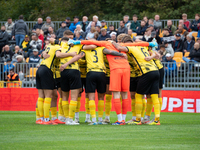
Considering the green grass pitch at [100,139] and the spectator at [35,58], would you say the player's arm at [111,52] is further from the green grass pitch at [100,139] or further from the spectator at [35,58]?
the spectator at [35,58]

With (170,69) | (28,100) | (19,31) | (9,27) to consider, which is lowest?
(28,100)

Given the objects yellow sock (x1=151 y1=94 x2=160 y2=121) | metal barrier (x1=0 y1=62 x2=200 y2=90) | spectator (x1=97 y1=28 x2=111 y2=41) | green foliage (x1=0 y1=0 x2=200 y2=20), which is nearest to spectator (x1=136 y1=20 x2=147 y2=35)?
spectator (x1=97 y1=28 x2=111 y2=41)

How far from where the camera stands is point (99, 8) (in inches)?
1337

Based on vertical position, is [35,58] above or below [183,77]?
above

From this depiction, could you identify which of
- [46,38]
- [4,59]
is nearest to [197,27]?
[46,38]

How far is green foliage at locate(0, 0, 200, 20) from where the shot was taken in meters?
31.1

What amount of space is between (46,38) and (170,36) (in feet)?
25.1

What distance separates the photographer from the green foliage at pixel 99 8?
102 ft

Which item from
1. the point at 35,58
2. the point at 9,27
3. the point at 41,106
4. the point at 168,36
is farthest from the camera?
Result: the point at 9,27

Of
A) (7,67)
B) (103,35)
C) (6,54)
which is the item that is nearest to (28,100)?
(7,67)

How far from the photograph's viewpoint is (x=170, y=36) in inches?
778

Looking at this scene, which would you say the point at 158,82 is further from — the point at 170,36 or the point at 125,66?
the point at 170,36

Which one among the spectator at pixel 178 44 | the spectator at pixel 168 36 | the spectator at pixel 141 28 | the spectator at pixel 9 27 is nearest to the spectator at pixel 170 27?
the spectator at pixel 168 36

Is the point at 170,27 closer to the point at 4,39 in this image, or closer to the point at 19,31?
the point at 19,31
